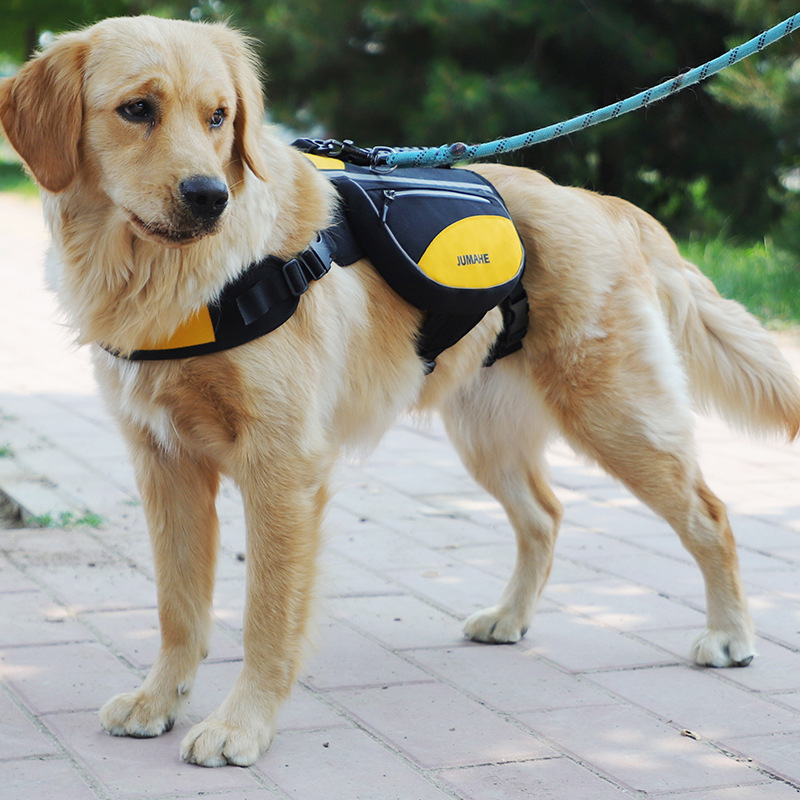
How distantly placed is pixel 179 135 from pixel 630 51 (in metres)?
10.1

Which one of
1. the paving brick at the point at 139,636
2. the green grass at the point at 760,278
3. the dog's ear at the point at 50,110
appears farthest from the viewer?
the green grass at the point at 760,278

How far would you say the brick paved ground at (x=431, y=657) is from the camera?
2.56 m

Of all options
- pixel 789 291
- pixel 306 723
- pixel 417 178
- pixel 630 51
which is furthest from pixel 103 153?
pixel 630 51

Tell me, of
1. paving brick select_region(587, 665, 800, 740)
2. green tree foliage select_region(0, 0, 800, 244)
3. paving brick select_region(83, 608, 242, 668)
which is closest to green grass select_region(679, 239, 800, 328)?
green tree foliage select_region(0, 0, 800, 244)

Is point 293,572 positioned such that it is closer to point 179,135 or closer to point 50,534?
point 179,135

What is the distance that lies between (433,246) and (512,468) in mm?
1088

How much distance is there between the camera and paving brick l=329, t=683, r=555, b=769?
2.67 m

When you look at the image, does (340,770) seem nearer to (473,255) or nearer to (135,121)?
(473,255)

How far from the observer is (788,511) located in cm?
484

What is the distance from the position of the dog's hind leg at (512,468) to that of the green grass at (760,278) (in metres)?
5.76

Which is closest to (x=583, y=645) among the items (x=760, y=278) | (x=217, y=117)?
(x=217, y=117)

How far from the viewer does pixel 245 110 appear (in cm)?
268

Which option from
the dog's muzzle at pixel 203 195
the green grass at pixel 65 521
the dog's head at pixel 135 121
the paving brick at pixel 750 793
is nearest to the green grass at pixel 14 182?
the green grass at pixel 65 521

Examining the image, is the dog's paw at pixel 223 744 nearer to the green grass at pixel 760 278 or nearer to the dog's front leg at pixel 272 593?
the dog's front leg at pixel 272 593
